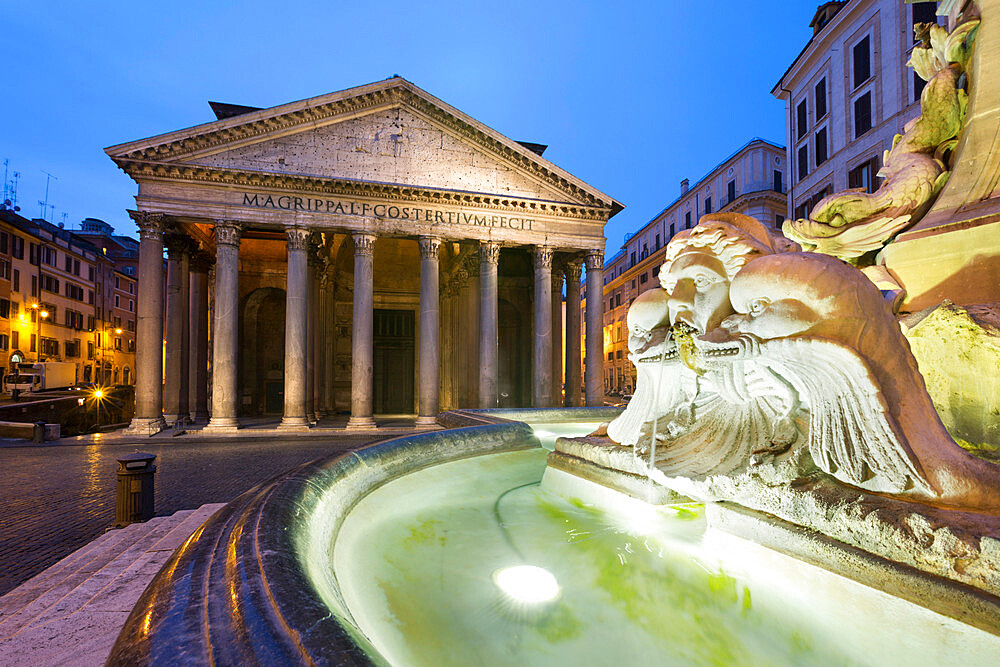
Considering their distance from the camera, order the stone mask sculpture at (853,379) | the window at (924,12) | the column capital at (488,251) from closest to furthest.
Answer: the stone mask sculpture at (853,379)
the column capital at (488,251)
the window at (924,12)

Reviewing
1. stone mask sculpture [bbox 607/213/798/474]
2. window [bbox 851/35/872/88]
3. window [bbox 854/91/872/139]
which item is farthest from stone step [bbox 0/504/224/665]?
window [bbox 851/35/872/88]

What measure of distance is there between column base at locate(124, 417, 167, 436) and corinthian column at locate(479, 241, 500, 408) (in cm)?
942

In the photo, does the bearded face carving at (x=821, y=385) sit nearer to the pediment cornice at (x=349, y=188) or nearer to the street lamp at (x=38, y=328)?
the pediment cornice at (x=349, y=188)

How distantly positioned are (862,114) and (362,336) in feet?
72.0

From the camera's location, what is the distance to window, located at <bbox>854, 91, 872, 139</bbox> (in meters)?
19.7

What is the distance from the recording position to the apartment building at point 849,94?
1827cm

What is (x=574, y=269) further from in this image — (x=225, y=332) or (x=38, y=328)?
(x=38, y=328)

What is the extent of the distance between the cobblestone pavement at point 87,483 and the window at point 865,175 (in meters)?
21.8

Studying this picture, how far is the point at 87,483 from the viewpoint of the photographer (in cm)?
785

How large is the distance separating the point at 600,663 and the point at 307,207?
15.8 m

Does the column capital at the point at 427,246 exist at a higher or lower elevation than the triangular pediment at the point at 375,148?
lower

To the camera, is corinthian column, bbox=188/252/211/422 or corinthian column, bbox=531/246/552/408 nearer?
corinthian column, bbox=531/246/552/408

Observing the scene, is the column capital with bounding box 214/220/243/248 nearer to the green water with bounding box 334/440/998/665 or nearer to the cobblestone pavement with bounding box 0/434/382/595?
the cobblestone pavement with bounding box 0/434/382/595

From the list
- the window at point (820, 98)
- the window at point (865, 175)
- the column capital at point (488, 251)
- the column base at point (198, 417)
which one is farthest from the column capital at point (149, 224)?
the window at point (820, 98)
